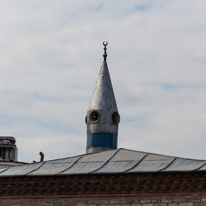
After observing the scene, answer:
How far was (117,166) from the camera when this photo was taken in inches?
836

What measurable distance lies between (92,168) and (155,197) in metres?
2.12

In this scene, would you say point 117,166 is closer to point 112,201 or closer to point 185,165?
point 112,201

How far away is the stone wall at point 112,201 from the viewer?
1983cm

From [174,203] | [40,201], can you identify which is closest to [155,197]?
[174,203]

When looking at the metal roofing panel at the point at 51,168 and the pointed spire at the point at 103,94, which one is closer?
the metal roofing panel at the point at 51,168

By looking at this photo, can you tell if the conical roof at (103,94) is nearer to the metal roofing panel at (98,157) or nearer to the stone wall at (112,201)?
the metal roofing panel at (98,157)

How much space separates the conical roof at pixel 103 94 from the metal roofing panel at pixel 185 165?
44.4ft

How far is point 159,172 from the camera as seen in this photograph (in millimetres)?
20047

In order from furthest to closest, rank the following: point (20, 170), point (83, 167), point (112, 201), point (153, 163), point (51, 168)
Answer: point (20, 170)
point (51, 168)
point (83, 167)
point (153, 163)
point (112, 201)

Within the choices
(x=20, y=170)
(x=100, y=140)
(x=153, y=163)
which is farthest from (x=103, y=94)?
(x=153, y=163)

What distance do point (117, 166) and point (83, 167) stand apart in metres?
1.00

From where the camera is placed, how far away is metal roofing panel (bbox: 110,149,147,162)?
21.8 meters

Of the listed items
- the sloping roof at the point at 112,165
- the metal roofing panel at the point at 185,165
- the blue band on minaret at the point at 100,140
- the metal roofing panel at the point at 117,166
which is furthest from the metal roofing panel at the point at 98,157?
the blue band on minaret at the point at 100,140

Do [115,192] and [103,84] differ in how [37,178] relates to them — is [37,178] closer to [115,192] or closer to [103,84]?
[115,192]
